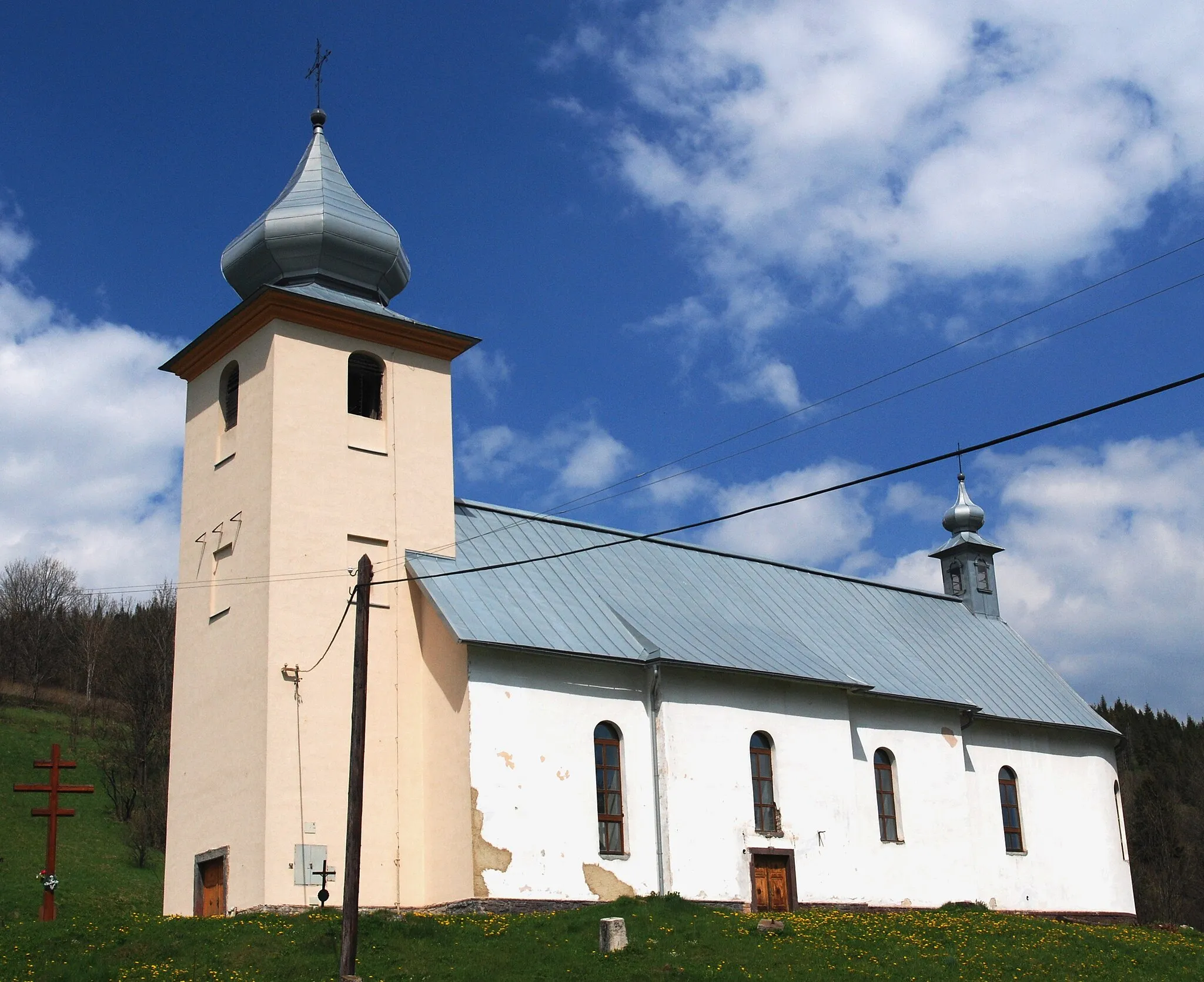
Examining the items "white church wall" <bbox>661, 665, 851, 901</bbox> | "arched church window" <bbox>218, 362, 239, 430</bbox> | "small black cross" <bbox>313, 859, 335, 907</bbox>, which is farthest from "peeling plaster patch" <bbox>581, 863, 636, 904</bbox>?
"arched church window" <bbox>218, 362, 239, 430</bbox>

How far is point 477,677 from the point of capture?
2297 cm

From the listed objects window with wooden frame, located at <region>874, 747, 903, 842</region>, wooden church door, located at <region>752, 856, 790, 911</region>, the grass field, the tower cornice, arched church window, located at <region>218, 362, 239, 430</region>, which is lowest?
the grass field

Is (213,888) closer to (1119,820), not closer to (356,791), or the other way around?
(356,791)

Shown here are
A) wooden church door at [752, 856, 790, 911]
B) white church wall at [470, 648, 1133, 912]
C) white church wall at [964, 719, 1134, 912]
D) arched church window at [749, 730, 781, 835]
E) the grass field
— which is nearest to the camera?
the grass field

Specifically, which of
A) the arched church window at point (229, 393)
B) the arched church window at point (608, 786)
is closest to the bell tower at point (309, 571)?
the arched church window at point (229, 393)

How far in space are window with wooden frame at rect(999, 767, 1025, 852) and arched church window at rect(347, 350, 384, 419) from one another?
16.6 m

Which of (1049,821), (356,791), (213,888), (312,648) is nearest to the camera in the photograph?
(356,791)

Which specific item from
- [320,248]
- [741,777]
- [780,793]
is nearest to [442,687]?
[741,777]

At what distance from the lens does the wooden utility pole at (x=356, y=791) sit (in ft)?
53.4

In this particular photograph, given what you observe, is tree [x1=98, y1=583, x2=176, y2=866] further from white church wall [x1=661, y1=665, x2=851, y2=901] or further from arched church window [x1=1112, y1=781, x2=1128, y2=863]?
arched church window [x1=1112, y1=781, x2=1128, y2=863]

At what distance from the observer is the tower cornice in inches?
976

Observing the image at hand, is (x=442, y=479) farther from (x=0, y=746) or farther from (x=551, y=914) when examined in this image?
(x=0, y=746)

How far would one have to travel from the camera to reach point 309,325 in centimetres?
2517

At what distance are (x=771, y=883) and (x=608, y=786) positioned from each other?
3.75 metres
